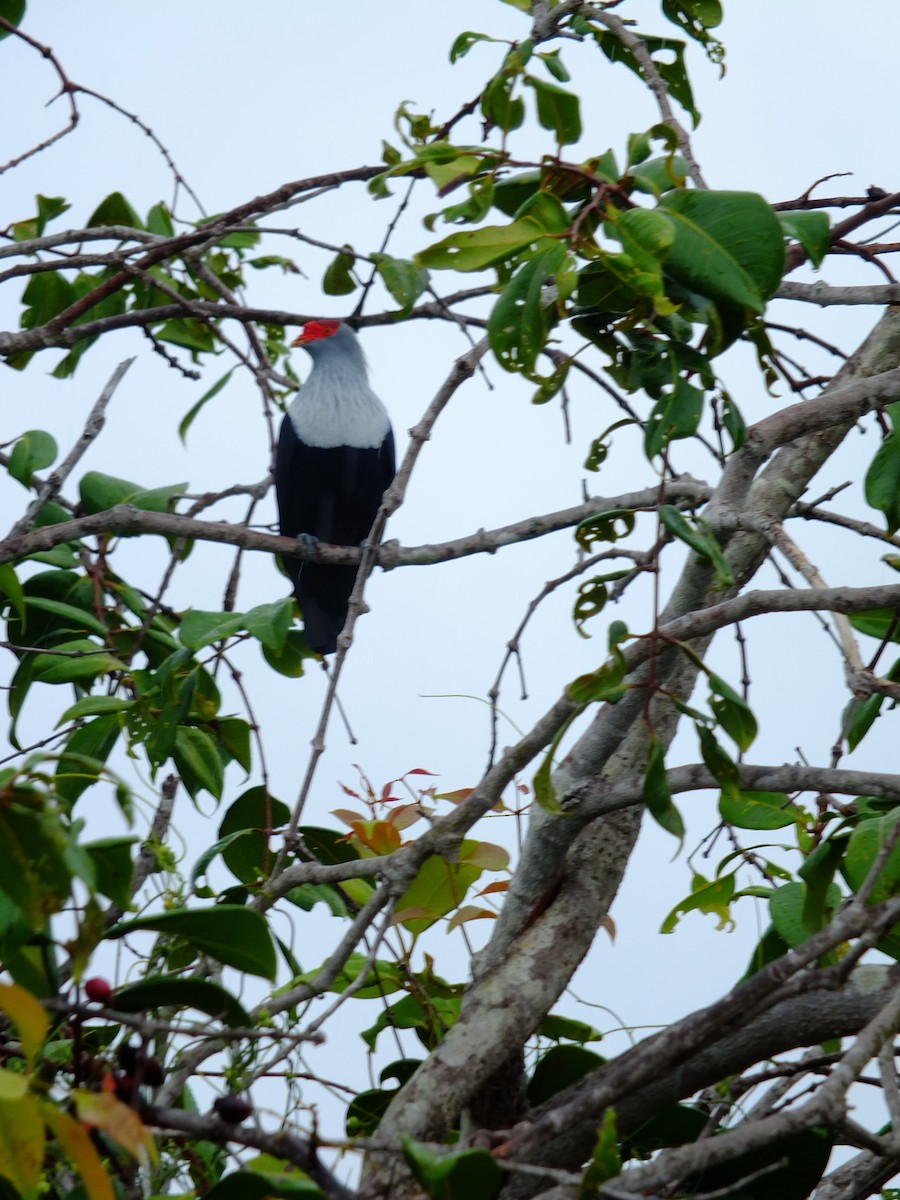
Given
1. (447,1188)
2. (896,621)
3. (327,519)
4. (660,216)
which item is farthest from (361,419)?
(447,1188)

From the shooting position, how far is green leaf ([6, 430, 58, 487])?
6.66 feet

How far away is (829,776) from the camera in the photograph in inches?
50.1

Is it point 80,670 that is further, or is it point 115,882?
point 80,670

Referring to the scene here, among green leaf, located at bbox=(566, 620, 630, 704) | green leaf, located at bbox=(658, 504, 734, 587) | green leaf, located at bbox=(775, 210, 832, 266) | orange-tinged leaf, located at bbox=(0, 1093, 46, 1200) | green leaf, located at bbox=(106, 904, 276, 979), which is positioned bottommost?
orange-tinged leaf, located at bbox=(0, 1093, 46, 1200)

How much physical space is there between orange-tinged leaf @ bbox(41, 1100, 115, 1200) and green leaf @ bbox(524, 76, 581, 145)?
0.86 m

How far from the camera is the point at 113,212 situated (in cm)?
217

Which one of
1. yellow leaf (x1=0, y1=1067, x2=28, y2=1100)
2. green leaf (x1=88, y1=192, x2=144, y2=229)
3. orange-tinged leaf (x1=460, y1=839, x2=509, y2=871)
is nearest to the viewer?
yellow leaf (x1=0, y1=1067, x2=28, y2=1100)

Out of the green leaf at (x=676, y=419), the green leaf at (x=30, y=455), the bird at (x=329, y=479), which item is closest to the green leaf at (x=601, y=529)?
the green leaf at (x=676, y=419)

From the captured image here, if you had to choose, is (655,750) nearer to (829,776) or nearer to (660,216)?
(829,776)

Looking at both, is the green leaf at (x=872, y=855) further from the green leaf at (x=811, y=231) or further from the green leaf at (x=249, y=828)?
the green leaf at (x=249, y=828)

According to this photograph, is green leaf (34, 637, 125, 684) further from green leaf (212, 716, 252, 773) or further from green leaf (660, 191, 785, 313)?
green leaf (660, 191, 785, 313)

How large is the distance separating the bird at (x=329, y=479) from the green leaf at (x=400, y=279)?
1.80 meters

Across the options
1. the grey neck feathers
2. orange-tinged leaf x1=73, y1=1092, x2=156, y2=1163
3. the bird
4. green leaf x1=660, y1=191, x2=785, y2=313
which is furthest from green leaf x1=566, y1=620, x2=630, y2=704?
the grey neck feathers

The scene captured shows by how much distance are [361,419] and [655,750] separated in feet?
8.79
